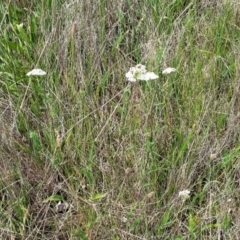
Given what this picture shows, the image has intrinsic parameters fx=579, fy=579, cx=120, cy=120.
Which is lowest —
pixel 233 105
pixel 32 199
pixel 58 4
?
pixel 32 199

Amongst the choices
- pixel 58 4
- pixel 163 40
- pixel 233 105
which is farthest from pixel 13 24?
pixel 233 105

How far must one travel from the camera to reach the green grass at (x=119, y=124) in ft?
5.03

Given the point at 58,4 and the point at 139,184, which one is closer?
the point at 139,184

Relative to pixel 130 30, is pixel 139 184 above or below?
below

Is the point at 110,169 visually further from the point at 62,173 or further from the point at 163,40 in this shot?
the point at 163,40

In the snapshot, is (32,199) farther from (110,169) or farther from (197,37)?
(197,37)

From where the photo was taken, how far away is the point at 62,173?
1.67 meters

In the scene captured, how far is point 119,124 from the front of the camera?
1731mm

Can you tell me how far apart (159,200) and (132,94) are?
1.17 feet

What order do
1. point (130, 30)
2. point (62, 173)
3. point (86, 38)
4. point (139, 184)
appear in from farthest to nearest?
point (130, 30) < point (86, 38) < point (62, 173) < point (139, 184)

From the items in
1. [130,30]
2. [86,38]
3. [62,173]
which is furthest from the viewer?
[130,30]

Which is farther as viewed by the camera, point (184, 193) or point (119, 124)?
point (119, 124)

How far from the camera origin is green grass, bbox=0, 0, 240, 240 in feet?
5.03

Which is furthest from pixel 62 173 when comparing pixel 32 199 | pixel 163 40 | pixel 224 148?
pixel 163 40
